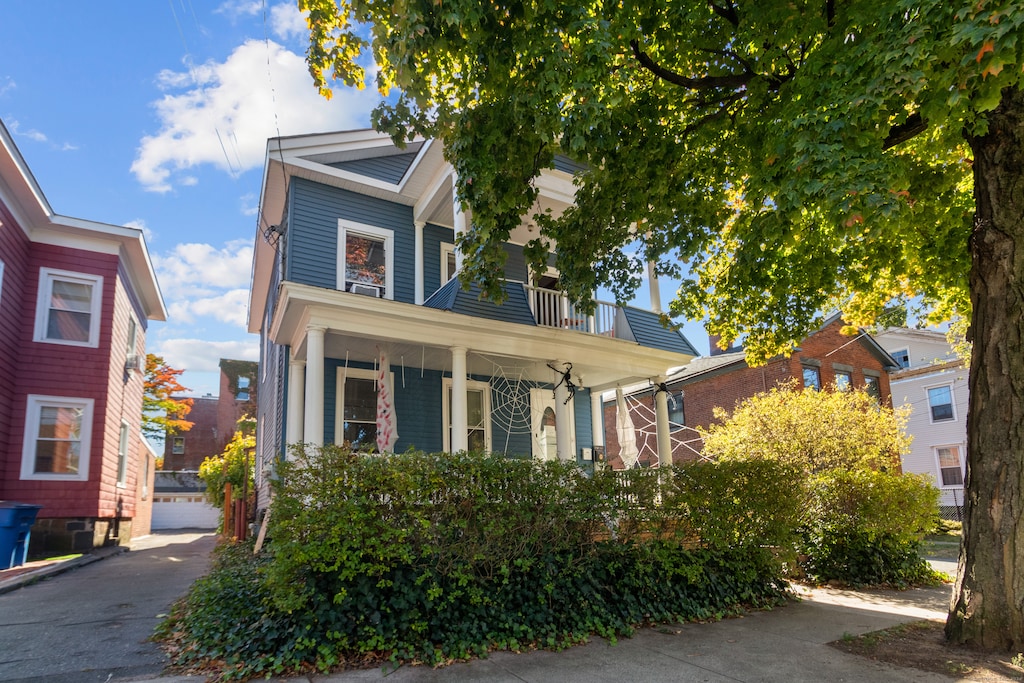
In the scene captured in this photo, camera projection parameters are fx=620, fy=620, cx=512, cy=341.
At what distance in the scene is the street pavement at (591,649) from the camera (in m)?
4.99

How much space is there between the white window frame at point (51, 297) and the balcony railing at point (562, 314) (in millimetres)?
10112

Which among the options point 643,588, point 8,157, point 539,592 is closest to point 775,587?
point 643,588

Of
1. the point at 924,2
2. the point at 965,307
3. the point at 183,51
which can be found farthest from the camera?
the point at 965,307

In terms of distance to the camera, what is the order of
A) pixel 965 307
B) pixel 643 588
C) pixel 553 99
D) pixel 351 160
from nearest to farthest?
1. pixel 553 99
2. pixel 643 588
3. pixel 965 307
4. pixel 351 160

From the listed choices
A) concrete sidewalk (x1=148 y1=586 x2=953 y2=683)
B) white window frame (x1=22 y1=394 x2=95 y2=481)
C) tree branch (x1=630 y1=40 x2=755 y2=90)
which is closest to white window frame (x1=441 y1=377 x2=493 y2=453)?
concrete sidewalk (x1=148 y1=586 x2=953 y2=683)

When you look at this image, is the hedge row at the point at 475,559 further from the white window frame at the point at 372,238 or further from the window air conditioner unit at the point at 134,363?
the window air conditioner unit at the point at 134,363

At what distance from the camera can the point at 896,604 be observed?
816cm

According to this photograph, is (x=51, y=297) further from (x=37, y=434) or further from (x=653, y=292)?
(x=653, y=292)

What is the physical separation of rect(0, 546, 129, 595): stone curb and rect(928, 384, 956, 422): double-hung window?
101 feet

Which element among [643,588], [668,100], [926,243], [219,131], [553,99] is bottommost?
[643,588]

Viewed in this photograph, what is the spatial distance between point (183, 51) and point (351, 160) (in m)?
3.75

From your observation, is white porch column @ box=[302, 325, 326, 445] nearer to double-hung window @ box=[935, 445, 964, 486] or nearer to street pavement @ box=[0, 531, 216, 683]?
street pavement @ box=[0, 531, 216, 683]

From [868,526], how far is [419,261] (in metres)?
9.07

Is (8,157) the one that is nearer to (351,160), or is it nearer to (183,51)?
(183,51)
